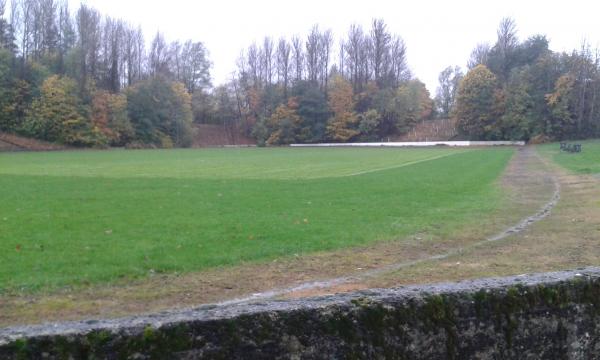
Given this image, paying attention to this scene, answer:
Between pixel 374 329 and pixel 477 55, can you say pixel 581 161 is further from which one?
pixel 477 55

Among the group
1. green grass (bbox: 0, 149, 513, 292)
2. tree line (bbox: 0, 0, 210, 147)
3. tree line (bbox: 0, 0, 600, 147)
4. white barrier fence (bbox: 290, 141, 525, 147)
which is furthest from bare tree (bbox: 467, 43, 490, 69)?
green grass (bbox: 0, 149, 513, 292)

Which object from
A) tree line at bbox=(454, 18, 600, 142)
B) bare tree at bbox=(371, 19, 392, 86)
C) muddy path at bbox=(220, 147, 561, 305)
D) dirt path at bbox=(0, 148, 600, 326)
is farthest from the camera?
bare tree at bbox=(371, 19, 392, 86)

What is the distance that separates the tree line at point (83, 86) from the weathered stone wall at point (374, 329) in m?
83.6

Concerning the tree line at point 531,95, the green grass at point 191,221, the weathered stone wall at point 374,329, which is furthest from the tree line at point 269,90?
the weathered stone wall at point 374,329

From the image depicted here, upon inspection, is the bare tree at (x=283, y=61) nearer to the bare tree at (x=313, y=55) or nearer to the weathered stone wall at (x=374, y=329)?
the bare tree at (x=313, y=55)

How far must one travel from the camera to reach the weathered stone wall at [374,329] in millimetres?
2074

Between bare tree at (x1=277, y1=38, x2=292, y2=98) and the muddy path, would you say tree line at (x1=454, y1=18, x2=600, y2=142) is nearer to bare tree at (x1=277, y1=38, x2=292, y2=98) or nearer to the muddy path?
bare tree at (x1=277, y1=38, x2=292, y2=98)

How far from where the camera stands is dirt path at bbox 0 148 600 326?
680 cm

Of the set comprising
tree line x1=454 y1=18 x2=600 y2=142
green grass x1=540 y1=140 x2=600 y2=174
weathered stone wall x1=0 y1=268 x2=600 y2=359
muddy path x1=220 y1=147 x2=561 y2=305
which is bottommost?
muddy path x1=220 y1=147 x2=561 y2=305

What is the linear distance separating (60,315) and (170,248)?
3820mm

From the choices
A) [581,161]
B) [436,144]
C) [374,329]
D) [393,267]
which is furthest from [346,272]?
[436,144]

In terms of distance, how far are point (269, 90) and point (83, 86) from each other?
121ft

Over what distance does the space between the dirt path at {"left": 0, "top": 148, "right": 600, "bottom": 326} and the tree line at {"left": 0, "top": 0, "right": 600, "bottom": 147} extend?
7469cm

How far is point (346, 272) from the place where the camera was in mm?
8758
